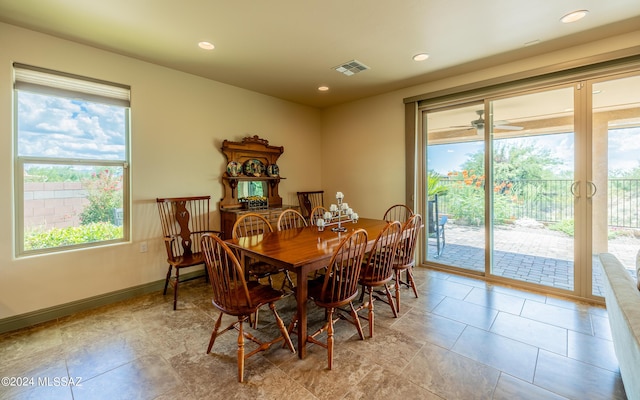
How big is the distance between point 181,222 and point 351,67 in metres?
2.85

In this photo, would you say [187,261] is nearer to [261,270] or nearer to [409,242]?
[261,270]

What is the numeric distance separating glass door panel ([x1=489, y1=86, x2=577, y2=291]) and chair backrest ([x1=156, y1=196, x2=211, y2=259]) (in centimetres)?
389

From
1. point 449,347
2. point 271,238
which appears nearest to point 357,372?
point 449,347

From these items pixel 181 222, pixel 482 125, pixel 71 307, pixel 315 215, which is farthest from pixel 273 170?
pixel 482 125

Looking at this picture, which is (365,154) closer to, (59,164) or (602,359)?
(602,359)

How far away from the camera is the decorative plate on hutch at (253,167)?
4202 millimetres

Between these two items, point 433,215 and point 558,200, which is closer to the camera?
point 558,200

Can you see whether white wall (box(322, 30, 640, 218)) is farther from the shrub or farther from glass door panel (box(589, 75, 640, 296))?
the shrub

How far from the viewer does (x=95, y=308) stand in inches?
114

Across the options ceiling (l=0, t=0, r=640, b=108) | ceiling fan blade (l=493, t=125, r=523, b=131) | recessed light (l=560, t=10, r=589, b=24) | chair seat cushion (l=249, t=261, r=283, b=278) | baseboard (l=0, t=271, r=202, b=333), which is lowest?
baseboard (l=0, t=271, r=202, b=333)

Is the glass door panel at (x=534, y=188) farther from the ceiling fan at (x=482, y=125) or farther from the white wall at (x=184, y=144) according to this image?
the white wall at (x=184, y=144)

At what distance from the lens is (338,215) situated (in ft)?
10.8

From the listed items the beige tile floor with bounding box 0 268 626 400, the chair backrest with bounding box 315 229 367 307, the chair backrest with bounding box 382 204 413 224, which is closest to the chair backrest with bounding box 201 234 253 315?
the beige tile floor with bounding box 0 268 626 400

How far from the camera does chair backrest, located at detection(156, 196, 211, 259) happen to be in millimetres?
3381
